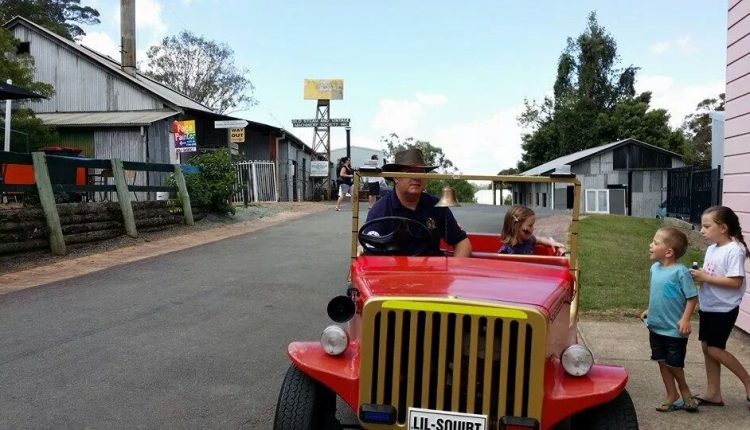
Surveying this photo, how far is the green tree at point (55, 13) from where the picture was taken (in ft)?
121

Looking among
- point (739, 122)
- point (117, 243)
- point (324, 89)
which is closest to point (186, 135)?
point (117, 243)

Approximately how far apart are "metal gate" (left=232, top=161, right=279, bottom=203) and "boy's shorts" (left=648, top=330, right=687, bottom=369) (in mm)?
17919

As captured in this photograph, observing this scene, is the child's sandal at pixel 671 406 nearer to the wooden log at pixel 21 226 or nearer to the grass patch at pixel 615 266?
the grass patch at pixel 615 266

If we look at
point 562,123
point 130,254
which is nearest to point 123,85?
point 130,254

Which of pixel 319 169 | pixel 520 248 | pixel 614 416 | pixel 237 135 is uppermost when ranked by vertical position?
pixel 237 135

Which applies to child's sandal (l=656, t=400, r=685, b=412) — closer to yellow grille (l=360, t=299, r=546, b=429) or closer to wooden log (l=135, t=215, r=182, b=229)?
yellow grille (l=360, t=299, r=546, b=429)

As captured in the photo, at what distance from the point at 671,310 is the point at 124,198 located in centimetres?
983

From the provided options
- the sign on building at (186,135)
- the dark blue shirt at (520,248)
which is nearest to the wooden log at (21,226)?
the dark blue shirt at (520,248)

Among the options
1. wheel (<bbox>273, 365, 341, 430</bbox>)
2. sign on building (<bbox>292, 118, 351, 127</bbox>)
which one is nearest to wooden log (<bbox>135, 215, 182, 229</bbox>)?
wheel (<bbox>273, 365, 341, 430</bbox>)

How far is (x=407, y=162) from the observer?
15.2 ft

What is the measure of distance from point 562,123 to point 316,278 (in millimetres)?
48162

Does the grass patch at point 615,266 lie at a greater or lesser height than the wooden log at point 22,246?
lesser

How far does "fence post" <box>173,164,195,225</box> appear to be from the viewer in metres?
Result: 13.8

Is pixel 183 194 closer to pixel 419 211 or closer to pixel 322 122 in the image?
pixel 419 211
